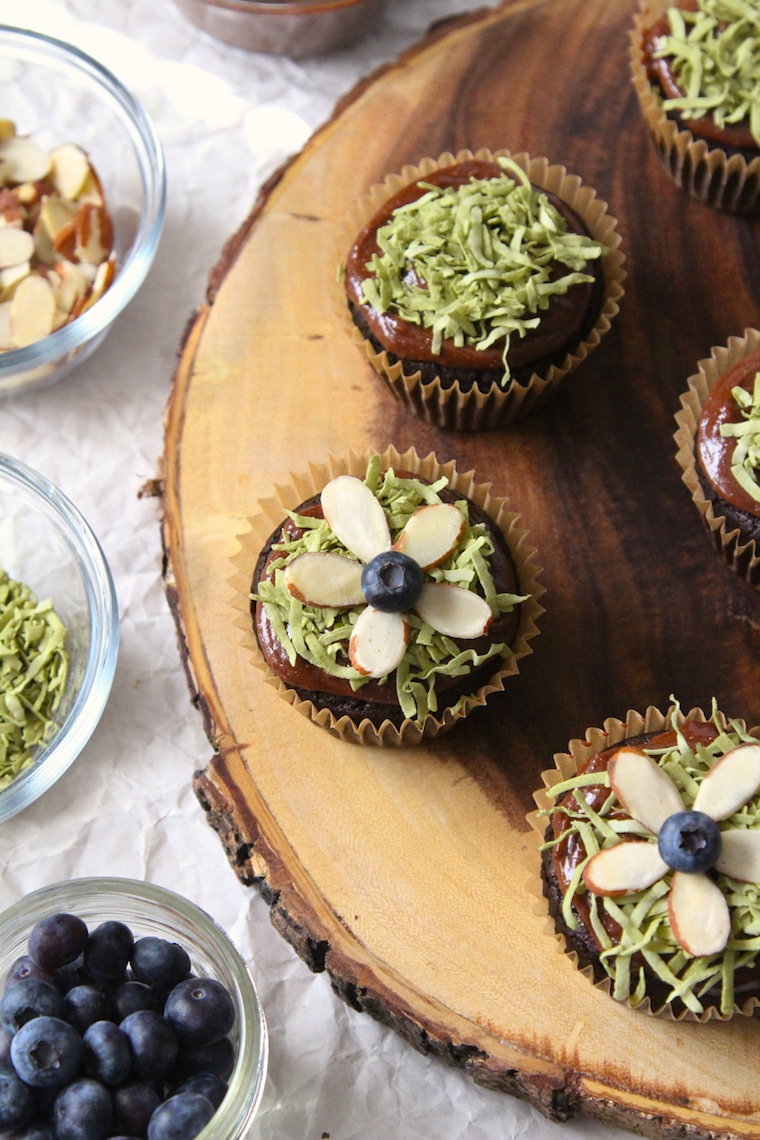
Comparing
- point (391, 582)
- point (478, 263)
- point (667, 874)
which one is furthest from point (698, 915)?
point (478, 263)

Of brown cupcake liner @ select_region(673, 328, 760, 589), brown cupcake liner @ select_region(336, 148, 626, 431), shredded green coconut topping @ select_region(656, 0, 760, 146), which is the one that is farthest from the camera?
shredded green coconut topping @ select_region(656, 0, 760, 146)

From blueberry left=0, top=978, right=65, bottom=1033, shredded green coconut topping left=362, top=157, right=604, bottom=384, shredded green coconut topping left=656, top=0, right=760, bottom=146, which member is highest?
shredded green coconut topping left=656, top=0, right=760, bottom=146

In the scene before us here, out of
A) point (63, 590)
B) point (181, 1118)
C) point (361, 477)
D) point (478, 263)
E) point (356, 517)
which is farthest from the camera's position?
point (63, 590)

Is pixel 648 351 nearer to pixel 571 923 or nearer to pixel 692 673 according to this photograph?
pixel 692 673

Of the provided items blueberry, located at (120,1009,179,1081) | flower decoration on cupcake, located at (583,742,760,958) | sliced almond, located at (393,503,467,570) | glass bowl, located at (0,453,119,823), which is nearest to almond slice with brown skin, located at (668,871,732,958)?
flower decoration on cupcake, located at (583,742,760,958)

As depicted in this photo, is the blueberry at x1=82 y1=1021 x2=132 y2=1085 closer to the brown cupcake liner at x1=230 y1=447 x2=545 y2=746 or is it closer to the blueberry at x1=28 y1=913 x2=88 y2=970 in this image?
the blueberry at x1=28 y1=913 x2=88 y2=970

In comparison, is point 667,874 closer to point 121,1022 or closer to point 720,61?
point 121,1022
